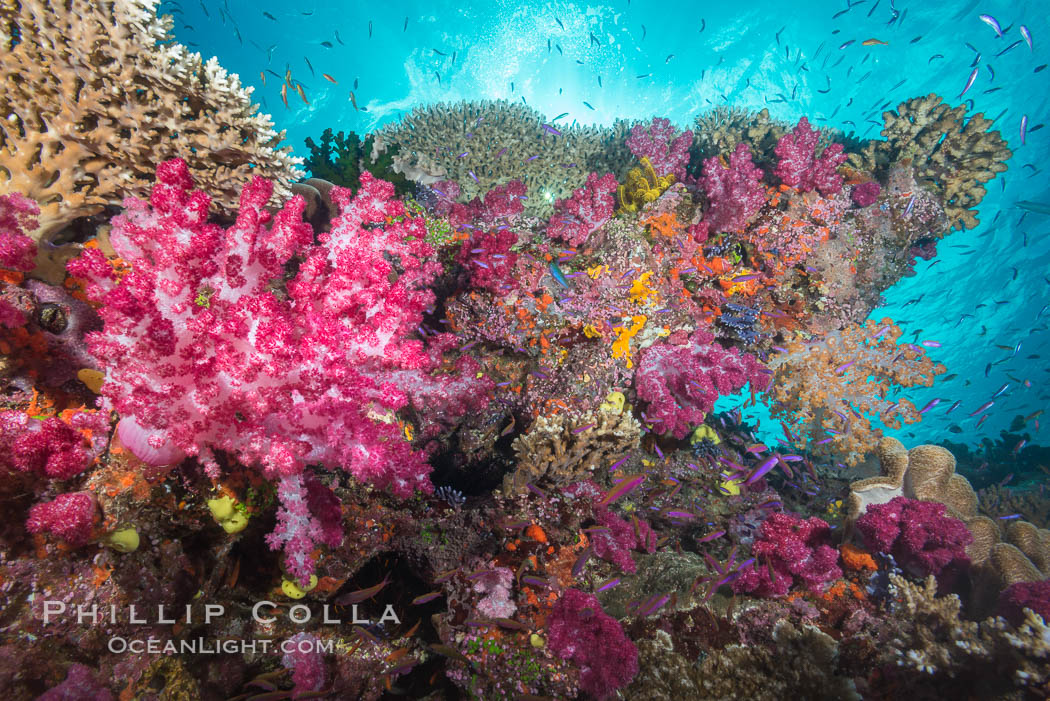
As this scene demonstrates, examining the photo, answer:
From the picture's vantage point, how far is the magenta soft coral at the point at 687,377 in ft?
19.4

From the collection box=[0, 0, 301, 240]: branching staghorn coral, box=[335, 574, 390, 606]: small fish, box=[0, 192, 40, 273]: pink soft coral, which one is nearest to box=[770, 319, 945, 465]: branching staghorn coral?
box=[335, 574, 390, 606]: small fish

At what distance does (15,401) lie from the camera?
7.84ft

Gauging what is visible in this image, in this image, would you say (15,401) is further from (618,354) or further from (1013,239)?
(1013,239)

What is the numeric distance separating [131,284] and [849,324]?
9.47 m

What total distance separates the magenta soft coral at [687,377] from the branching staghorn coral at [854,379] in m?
1.98

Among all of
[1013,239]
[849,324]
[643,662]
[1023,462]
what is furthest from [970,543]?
[1013,239]

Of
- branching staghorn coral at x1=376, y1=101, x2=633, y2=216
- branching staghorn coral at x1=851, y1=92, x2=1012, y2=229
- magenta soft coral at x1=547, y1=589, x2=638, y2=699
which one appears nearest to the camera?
magenta soft coral at x1=547, y1=589, x2=638, y2=699

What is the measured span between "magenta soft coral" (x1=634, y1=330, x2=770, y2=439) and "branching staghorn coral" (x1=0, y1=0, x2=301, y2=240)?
205 inches

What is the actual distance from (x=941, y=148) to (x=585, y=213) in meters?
7.70

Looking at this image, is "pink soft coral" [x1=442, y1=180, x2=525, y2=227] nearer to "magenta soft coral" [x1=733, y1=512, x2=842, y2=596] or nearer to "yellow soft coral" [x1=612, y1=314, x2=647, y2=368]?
"yellow soft coral" [x1=612, y1=314, x2=647, y2=368]

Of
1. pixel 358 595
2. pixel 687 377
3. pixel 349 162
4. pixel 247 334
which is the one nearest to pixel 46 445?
pixel 247 334

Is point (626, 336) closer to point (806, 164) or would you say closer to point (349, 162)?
point (806, 164)

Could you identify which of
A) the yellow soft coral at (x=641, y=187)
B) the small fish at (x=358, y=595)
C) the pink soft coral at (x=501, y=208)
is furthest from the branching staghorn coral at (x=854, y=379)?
the small fish at (x=358, y=595)

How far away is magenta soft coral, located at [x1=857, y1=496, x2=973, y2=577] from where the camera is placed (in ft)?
16.0
